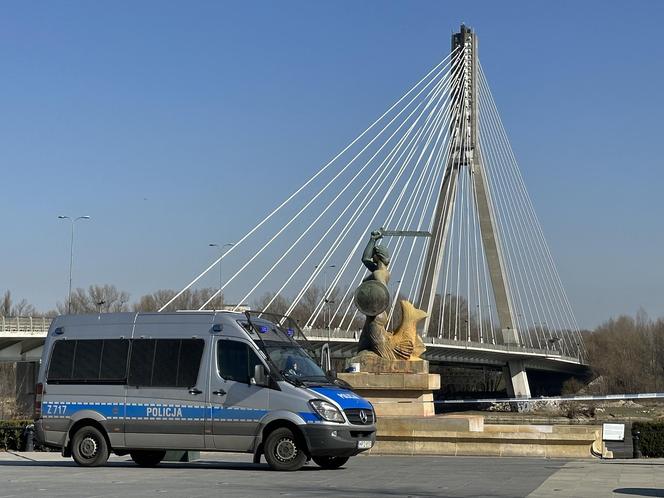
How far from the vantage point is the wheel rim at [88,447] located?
658 inches

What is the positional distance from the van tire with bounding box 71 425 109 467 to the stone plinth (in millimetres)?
7889

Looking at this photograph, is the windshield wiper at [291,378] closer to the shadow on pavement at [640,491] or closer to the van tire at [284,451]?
the van tire at [284,451]

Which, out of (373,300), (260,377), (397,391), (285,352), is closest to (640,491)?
(260,377)

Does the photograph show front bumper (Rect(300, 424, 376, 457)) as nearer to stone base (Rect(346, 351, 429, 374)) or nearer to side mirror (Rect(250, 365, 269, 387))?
side mirror (Rect(250, 365, 269, 387))

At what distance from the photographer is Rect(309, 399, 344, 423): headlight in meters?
15.3

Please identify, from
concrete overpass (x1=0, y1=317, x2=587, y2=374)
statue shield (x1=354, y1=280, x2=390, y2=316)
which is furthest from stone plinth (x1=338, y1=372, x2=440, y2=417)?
concrete overpass (x1=0, y1=317, x2=587, y2=374)

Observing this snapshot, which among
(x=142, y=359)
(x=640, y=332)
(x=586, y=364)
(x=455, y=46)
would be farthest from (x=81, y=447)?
(x=640, y=332)

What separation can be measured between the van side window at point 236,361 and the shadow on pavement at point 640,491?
554 centimetres

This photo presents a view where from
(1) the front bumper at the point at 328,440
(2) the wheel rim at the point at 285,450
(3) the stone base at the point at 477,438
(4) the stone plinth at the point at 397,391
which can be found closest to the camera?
(1) the front bumper at the point at 328,440

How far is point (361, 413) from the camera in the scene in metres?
16.0

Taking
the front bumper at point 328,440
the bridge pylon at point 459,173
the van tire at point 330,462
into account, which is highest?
the bridge pylon at point 459,173

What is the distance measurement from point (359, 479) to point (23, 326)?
39884 millimetres

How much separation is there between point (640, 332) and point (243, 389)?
3742 inches

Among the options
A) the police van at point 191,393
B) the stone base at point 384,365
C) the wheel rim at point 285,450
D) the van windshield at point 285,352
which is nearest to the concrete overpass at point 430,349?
the stone base at point 384,365
